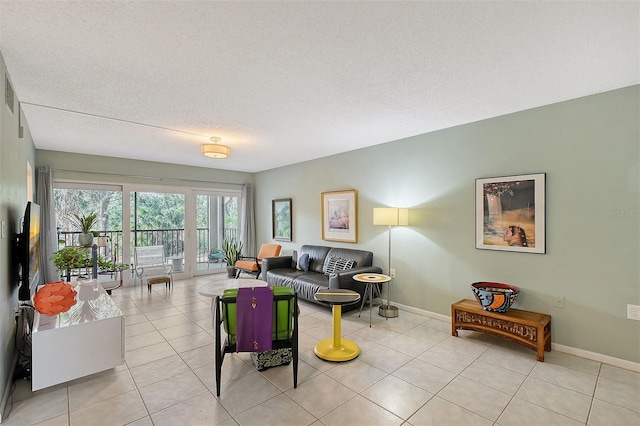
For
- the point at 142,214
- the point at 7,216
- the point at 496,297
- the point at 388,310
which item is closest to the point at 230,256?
the point at 142,214

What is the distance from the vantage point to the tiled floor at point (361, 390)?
201cm

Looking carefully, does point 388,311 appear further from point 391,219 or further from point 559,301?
point 559,301

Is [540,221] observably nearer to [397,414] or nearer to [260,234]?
[397,414]

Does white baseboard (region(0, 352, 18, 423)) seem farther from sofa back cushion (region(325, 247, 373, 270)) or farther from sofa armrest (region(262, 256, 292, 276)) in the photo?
sofa back cushion (region(325, 247, 373, 270))

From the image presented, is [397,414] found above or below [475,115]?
below

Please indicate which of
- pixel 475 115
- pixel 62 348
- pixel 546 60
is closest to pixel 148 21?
pixel 62 348

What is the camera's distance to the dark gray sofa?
13.5 feet

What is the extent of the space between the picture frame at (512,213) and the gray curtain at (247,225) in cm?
516

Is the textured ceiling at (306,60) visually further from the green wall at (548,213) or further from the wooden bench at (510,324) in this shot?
the wooden bench at (510,324)

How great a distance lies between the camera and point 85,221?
16.4ft

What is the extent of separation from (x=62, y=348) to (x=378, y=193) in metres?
3.98

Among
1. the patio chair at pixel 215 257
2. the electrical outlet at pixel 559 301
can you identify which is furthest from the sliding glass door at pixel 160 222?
the electrical outlet at pixel 559 301

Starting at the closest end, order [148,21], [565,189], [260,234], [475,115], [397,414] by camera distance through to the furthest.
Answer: [148,21]
[397,414]
[565,189]
[475,115]
[260,234]

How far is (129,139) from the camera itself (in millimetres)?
4383
